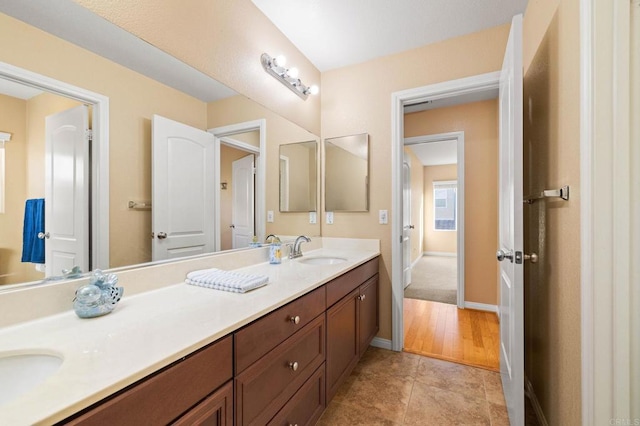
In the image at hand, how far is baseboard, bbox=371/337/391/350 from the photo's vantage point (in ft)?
7.68

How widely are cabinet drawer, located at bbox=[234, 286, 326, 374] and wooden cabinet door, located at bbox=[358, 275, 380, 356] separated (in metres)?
0.71

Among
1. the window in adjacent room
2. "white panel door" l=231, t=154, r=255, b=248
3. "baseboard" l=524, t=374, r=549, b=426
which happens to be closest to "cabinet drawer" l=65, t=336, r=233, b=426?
"white panel door" l=231, t=154, r=255, b=248

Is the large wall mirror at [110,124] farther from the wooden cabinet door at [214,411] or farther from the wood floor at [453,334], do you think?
the wood floor at [453,334]

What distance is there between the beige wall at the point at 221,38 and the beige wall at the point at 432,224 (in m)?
6.10

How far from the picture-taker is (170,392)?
66 centimetres

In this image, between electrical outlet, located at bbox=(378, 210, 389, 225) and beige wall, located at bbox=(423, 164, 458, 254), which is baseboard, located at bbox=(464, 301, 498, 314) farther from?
beige wall, located at bbox=(423, 164, 458, 254)

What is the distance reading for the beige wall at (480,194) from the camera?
124 inches

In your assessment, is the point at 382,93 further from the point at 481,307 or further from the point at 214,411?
the point at 481,307

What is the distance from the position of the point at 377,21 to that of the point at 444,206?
260 inches

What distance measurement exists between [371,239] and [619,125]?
1710 millimetres

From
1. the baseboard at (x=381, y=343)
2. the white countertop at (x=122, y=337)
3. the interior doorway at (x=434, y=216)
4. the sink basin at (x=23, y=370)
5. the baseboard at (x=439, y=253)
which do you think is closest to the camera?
the white countertop at (x=122, y=337)

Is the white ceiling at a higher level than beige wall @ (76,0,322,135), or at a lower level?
higher

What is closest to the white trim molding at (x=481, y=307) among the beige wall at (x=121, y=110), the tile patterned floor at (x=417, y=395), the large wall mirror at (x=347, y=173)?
the tile patterned floor at (x=417, y=395)

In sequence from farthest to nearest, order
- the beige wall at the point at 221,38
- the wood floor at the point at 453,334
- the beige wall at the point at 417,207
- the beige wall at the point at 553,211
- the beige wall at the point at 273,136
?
the beige wall at the point at 417,207, the wood floor at the point at 453,334, the beige wall at the point at 273,136, the beige wall at the point at 221,38, the beige wall at the point at 553,211
